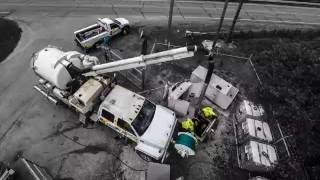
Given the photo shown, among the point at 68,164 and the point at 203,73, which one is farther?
the point at 203,73

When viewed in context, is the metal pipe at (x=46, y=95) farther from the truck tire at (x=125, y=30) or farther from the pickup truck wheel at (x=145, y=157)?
the truck tire at (x=125, y=30)

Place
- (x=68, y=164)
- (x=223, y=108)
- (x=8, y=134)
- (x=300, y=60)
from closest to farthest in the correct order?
1. (x=68, y=164)
2. (x=8, y=134)
3. (x=223, y=108)
4. (x=300, y=60)

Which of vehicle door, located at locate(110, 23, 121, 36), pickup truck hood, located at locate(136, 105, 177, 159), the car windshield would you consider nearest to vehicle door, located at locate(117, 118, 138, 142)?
the car windshield

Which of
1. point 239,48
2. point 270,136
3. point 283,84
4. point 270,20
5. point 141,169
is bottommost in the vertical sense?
point 141,169

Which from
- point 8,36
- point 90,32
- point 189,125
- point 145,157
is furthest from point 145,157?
point 8,36

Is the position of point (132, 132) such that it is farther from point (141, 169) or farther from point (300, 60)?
point (300, 60)

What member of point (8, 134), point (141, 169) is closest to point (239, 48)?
point (141, 169)

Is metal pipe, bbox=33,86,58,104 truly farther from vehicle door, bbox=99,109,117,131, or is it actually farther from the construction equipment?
vehicle door, bbox=99,109,117,131

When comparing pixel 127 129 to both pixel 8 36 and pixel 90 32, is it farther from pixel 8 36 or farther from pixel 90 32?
pixel 8 36
